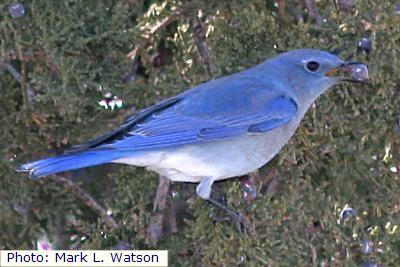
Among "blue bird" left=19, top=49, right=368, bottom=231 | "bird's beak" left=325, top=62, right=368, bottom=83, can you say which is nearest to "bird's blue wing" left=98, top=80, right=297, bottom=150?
"blue bird" left=19, top=49, right=368, bottom=231

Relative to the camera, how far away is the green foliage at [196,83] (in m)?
2.95

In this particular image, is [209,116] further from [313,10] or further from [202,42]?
[313,10]

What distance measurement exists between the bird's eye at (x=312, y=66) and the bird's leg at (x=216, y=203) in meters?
0.54

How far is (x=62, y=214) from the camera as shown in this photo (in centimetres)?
330

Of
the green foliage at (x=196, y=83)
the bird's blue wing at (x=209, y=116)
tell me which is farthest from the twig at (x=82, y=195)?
the bird's blue wing at (x=209, y=116)

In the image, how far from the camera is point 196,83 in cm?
308

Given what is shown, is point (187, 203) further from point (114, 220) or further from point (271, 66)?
point (271, 66)

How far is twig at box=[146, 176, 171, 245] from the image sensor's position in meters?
3.04

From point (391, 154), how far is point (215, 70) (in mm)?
685

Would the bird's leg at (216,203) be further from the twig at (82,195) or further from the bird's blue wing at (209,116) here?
the twig at (82,195)

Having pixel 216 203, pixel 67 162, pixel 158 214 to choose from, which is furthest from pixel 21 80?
pixel 216 203

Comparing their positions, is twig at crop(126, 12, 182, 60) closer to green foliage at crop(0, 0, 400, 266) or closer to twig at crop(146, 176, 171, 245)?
green foliage at crop(0, 0, 400, 266)

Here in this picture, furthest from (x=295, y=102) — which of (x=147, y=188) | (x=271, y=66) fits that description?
(x=147, y=188)

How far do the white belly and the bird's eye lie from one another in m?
0.22
